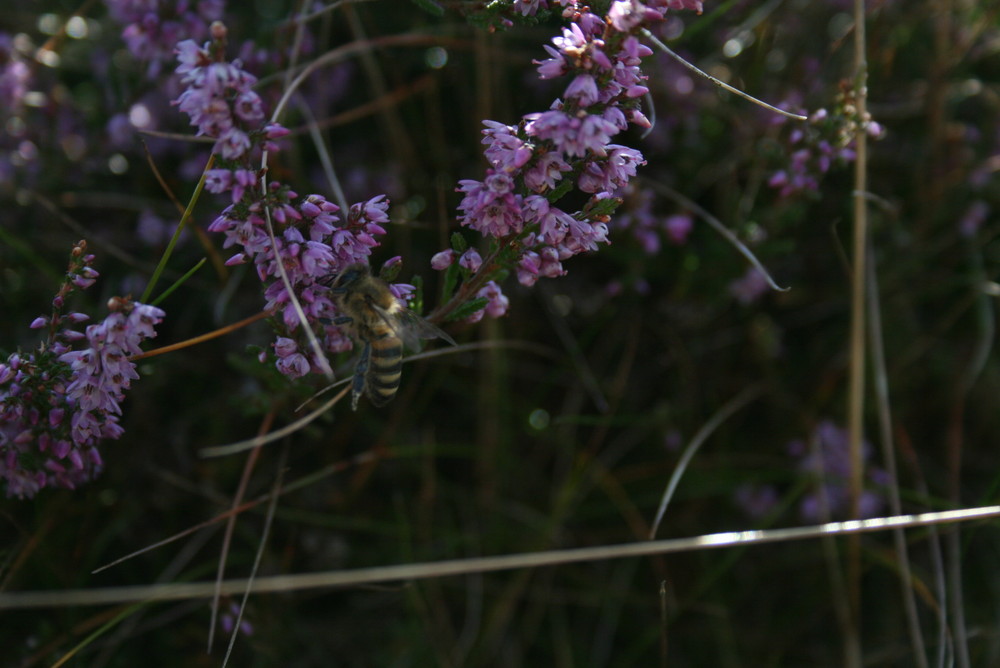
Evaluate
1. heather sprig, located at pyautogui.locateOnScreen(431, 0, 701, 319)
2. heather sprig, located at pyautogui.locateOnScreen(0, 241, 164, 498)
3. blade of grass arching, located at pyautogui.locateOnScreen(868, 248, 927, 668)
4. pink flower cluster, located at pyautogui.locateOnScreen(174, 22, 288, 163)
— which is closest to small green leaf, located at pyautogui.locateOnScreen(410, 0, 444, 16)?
heather sprig, located at pyautogui.locateOnScreen(431, 0, 701, 319)

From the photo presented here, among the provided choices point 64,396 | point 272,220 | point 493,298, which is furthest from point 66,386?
point 493,298

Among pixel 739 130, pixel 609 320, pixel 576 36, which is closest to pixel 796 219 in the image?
pixel 739 130

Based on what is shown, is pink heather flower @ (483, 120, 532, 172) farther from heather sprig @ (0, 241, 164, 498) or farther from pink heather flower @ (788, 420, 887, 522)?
pink heather flower @ (788, 420, 887, 522)

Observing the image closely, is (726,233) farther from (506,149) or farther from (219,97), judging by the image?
(219,97)

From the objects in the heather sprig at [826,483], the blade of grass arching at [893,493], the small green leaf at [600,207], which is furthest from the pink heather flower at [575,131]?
the heather sprig at [826,483]

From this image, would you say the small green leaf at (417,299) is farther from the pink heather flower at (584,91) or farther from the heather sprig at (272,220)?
the pink heather flower at (584,91)

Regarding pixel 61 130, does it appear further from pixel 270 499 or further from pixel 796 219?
pixel 796 219
